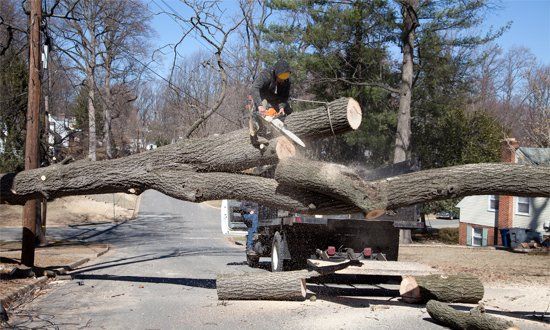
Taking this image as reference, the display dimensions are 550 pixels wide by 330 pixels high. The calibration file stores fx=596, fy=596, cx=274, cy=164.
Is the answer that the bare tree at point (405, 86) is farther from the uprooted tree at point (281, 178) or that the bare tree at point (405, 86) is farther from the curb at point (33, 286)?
the uprooted tree at point (281, 178)

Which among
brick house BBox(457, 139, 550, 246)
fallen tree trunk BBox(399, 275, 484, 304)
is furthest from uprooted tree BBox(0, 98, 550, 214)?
brick house BBox(457, 139, 550, 246)

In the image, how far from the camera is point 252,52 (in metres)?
26.7

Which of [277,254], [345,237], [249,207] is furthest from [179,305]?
[249,207]

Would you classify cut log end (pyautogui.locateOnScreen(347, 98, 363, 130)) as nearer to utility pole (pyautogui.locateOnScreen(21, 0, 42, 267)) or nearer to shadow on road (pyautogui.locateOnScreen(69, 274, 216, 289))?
shadow on road (pyautogui.locateOnScreen(69, 274, 216, 289))

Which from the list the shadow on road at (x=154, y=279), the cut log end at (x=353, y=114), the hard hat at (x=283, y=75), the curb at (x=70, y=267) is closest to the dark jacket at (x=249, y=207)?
the shadow on road at (x=154, y=279)

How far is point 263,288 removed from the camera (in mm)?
9547

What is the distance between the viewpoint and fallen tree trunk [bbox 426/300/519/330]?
6.99 m

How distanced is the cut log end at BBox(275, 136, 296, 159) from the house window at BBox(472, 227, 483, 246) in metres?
25.0

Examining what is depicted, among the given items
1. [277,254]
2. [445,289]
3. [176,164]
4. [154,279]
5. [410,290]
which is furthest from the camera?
[154,279]

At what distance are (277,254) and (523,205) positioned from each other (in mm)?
20128

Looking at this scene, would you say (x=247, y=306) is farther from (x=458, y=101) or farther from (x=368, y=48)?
(x=458, y=101)

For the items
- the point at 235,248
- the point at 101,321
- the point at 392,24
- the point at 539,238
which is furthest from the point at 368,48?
the point at 101,321

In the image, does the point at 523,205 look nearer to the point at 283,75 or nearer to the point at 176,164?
the point at 283,75

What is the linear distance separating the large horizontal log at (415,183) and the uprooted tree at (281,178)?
0.04 ft
